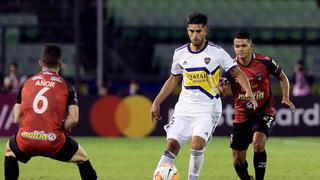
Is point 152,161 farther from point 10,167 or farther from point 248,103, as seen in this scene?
point 10,167

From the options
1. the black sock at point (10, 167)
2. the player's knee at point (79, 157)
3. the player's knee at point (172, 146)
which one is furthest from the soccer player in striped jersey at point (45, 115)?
the player's knee at point (172, 146)

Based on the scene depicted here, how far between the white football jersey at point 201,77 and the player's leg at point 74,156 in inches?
59.2

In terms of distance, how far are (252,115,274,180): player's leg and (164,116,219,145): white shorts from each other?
138 centimetres

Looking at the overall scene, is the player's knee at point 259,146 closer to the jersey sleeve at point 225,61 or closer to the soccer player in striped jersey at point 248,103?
the soccer player in striped jersey at point 248,103

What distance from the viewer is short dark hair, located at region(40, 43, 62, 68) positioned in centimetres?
941

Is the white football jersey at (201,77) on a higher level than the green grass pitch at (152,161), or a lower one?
higher

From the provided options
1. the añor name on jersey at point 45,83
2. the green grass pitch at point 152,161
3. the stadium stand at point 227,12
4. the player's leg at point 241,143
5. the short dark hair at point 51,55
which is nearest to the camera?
the short dark hair at point 51,55

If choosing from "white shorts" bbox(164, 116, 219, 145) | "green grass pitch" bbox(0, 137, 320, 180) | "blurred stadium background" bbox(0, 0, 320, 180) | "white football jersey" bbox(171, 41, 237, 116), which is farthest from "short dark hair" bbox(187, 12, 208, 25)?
"blurred stadium background" bbox(0, 0, 320, 180)

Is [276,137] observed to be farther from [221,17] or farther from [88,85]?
[221,17]

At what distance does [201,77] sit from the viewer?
1075 cm

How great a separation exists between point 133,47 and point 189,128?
20.3m

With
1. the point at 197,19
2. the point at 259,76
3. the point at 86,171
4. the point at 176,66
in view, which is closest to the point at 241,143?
the point at 259,76

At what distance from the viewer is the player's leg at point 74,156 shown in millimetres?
9656

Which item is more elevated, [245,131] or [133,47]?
[245,131]
